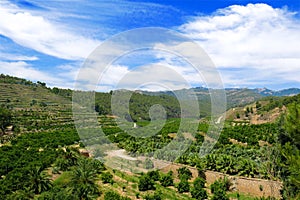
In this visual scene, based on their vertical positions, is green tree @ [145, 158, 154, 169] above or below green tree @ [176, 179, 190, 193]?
above

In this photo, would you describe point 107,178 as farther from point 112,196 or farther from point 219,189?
point 219,189

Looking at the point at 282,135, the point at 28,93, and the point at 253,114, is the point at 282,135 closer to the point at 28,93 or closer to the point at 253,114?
the point at 253,114

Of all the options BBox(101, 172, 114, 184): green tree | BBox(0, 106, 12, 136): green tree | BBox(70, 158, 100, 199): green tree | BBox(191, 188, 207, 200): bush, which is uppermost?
BBox(0, 106, 12, 136): green tree

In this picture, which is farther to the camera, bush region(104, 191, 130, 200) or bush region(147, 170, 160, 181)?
bush region(147, 170, 160, 181)

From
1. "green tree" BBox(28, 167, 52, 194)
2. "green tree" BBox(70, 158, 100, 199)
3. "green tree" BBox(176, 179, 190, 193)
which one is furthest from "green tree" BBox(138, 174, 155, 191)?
"green tree" BBox(28, 167, 52, 194)

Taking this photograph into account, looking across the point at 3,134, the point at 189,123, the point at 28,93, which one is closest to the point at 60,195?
the point at 189,123

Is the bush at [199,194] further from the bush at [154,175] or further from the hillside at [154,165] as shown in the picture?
the bush at [154,175]

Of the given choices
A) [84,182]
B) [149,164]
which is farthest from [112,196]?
[149,164]

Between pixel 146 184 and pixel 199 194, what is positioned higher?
pixel 146 184

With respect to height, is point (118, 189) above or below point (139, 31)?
below

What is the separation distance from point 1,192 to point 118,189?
6920 mm

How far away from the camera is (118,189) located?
64.6ft

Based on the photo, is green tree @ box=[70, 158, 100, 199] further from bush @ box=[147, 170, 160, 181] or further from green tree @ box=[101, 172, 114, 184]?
bush @ box=[147, 170, 160, 181]

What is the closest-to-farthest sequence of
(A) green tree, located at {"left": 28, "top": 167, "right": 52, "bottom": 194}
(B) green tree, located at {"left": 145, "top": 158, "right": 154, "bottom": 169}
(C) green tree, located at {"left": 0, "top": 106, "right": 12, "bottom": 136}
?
(A) green tree, located at {"left": 28, "top": 167, "right": 52, "bottom": 194}
(B) green tree, located at {"left": 145, "top": 158, "right": 154, "bottom": 169}
(C) green tree, located at {"left": 0, "top": 106, "right": 12, "bottom": 136}
